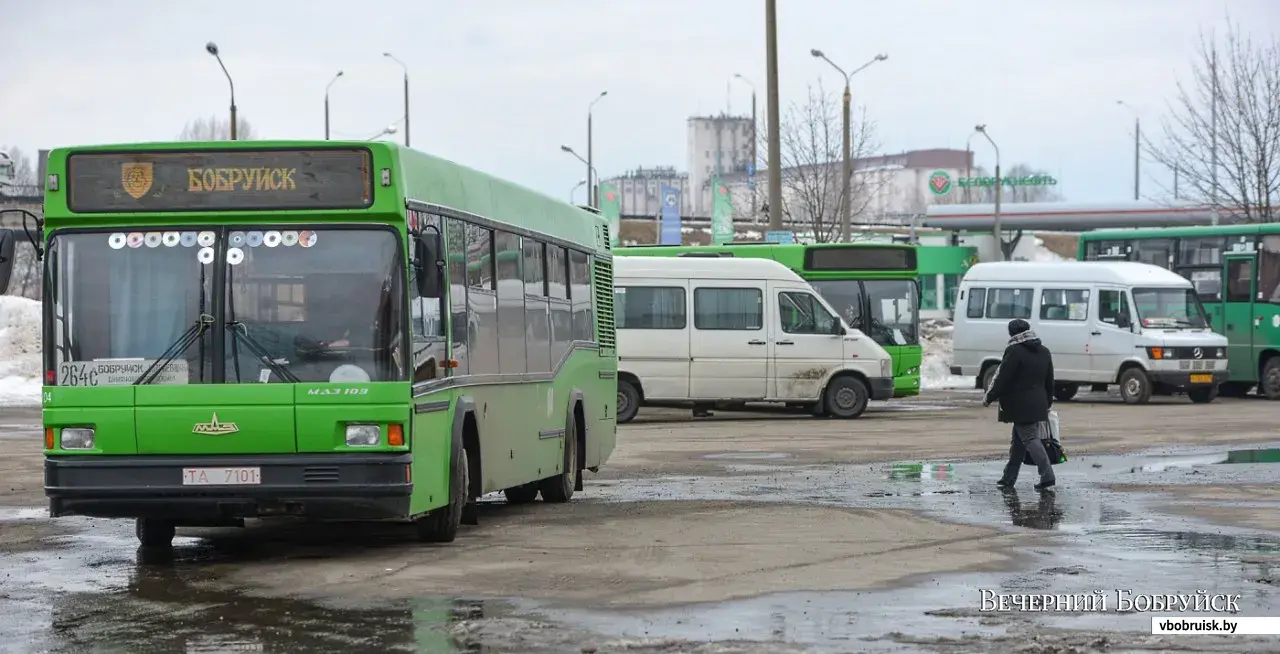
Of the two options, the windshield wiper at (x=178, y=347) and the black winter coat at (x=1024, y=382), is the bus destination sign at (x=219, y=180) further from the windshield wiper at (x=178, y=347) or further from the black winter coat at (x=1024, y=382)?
the black winter coat at (x=1024, y=382)

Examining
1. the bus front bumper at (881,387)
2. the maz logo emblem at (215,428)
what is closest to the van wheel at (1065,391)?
the bus front bumper at (881,387)

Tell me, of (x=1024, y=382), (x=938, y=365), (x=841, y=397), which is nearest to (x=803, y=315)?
(x=841, y=397)

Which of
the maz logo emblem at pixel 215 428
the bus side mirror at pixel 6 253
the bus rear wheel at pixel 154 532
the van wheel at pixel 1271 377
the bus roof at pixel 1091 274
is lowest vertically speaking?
the bus rear wheel at pixel 154 532

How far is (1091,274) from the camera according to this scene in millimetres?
33531

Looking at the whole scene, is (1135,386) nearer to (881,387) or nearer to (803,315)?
(881,387)

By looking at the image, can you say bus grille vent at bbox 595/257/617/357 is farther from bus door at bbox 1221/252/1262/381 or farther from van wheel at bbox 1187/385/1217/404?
bus door at bbox 1221/252/1262/381

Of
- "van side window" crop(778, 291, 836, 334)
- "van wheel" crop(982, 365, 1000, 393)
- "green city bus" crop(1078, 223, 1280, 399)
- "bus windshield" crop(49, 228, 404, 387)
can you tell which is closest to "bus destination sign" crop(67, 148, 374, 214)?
"bus windshield" crop(49, 228, 404, 387)

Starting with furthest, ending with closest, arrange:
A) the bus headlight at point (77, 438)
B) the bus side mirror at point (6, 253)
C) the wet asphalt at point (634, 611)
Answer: the bus headlight at point (77, 438) < the bus side mirror at point (6, 253) < the wet asphalt at point (634, 611)

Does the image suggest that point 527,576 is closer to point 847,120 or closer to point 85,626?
point 85,626

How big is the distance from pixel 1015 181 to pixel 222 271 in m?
105

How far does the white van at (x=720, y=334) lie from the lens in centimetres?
2927

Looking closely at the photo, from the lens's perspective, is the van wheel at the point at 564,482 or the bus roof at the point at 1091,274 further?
the bus roof at the point at 1091,274

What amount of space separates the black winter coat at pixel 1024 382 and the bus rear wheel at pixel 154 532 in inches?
313

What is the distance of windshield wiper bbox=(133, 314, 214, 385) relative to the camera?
37.7ft
